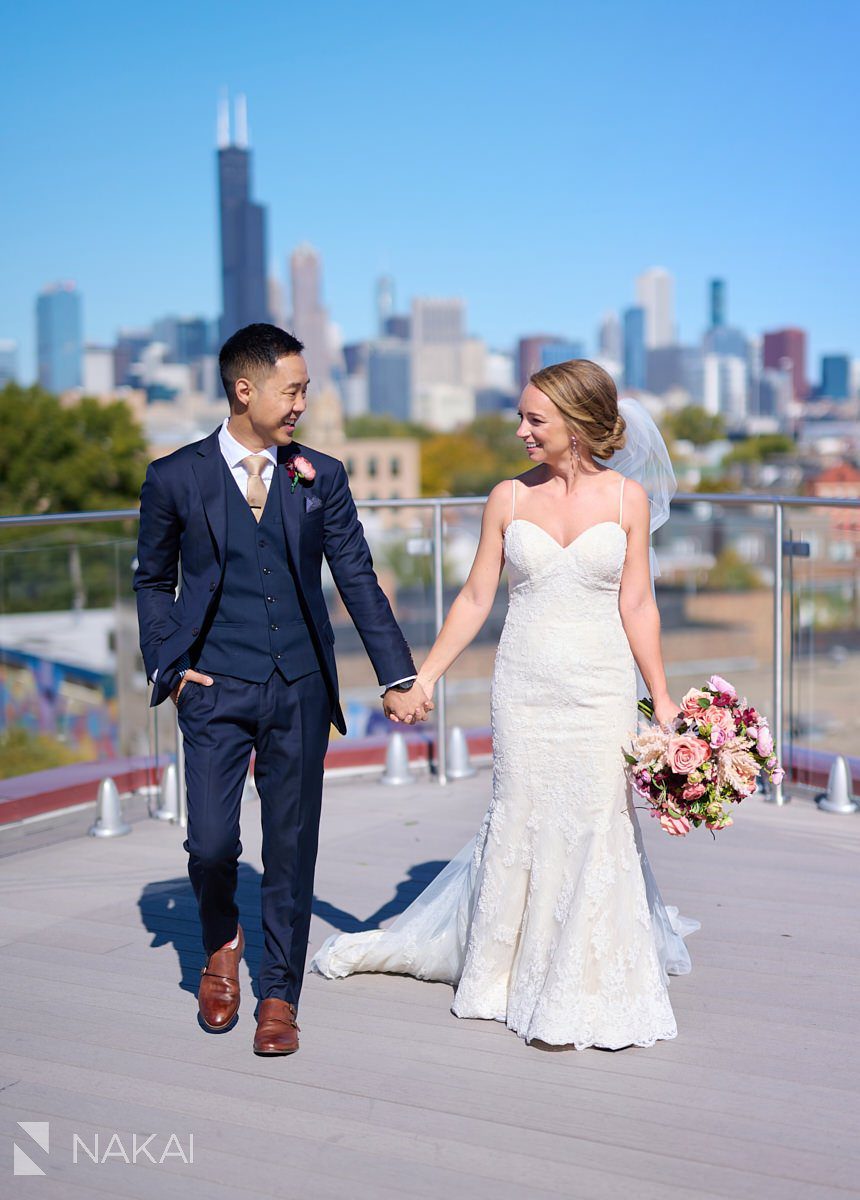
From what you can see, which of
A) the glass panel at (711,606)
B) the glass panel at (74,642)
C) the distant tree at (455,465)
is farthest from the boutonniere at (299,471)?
the distant tree at (455,465)

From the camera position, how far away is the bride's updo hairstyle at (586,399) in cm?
337

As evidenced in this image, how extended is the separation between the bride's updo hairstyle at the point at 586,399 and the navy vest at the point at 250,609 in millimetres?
772

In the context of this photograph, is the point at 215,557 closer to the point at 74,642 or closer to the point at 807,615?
the point at 807,615

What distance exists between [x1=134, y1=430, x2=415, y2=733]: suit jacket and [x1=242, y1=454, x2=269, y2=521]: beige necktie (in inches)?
1.9

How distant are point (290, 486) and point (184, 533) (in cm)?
28

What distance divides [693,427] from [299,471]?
142941 mm

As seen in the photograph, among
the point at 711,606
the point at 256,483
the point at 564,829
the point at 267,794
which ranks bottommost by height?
the point at 711,606

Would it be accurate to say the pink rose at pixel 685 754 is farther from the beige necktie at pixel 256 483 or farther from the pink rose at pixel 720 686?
the beige necktie at pixel 256 483

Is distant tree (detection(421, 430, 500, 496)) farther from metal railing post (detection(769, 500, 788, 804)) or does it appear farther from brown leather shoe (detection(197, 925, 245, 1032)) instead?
brown leather shoe (detection(197, 925, 245, 1032))

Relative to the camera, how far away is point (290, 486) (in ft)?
10.8

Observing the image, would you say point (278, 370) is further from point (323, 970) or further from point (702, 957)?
point (702, 957)

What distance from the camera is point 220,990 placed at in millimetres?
3367

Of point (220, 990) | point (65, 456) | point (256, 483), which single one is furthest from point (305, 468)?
point (65, 456)

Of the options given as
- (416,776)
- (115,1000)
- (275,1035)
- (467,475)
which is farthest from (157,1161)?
(467,475)
